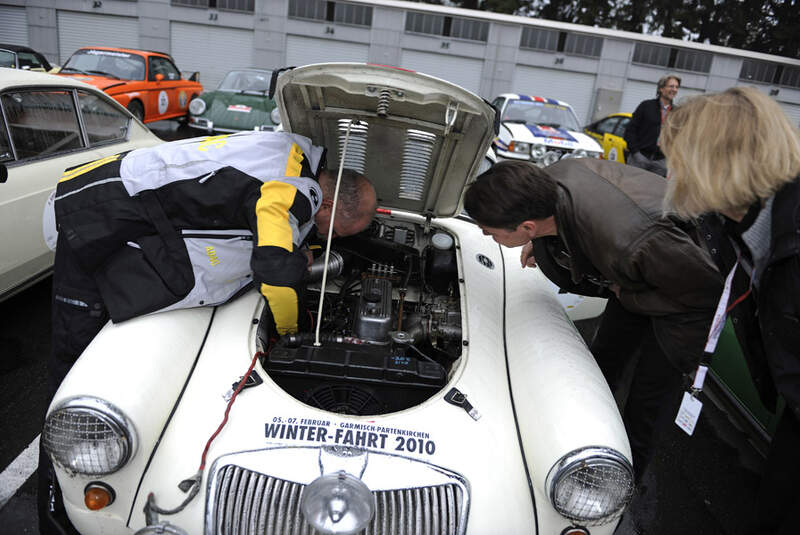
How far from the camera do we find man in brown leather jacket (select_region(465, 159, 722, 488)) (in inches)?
71.9

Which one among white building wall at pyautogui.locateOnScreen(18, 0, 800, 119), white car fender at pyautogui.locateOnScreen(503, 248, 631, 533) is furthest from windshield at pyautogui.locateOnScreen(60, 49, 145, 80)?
white building wall at pyautogui.locateOnScreen(18, 0, 800, 119)

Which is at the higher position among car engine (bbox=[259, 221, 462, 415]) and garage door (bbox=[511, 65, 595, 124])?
garage door (bbox=[511, 65, 595, 124])

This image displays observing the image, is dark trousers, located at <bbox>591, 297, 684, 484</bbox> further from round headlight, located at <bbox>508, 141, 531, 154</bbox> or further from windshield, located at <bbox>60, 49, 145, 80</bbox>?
windshield, located at <bbox>60, 49, 145, 80</bbox>

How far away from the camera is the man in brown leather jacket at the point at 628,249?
183cm

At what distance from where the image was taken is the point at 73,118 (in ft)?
12.9

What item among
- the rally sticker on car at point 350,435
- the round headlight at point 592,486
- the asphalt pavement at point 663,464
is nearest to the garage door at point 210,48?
the asphalt pavement at point 663,464

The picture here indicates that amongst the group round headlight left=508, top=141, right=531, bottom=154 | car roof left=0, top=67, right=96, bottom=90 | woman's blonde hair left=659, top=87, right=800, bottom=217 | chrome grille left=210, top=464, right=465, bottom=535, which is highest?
woman's blonde hair left=659, top=87, right=800, bottom=217

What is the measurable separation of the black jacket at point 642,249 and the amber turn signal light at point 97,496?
5.94ft

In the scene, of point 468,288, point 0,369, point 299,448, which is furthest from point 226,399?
point 0,369

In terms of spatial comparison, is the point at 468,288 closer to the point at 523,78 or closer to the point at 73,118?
the point at 73,118

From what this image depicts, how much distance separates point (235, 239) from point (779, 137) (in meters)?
1.89

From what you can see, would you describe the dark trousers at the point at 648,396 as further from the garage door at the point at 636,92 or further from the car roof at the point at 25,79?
the garage door at the point at 636,92

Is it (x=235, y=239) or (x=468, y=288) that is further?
(x=468, y=288)

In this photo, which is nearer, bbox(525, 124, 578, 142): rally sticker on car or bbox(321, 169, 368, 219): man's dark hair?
bbox(321, 169, 368, 219): man's dark hair
